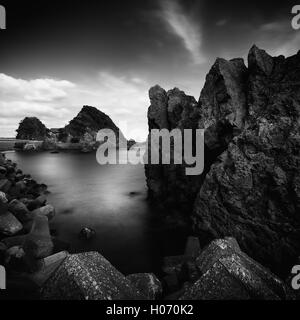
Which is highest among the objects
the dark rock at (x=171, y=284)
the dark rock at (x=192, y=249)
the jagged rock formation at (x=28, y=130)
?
the jagged rock formation at (x=28, y=130)

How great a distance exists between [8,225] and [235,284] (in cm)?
1247

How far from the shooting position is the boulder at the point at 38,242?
10273 mm

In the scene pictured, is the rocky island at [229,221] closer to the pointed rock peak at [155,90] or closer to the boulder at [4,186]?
the pointed rock peak at [155,90]

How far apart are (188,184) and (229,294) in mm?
11030

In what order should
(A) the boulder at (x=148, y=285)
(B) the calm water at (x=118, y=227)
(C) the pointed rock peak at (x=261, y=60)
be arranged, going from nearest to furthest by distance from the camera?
(A) the boulder at (x=148, y=285), (C) the pointed rock peak at (x=261, y=60), (B) the calm water at (x=118, y=227)

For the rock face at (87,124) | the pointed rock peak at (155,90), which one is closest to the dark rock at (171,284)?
the pointed rock peak at (155,90)

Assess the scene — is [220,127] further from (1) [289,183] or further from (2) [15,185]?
(2) [15,185]

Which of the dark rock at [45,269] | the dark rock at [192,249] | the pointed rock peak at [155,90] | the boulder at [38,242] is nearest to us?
the dark rock at [45,269]

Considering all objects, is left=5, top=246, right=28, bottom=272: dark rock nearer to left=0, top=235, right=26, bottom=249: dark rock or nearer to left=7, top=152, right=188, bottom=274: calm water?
left=0, top=235, right=26, bottom=249: dark rock

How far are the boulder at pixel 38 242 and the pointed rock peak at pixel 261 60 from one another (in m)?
15.9

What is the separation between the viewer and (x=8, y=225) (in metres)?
12.2

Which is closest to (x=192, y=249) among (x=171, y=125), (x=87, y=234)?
(x=87, y=234)

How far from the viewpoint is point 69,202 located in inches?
920

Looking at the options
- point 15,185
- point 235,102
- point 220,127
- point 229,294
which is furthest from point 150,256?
point 15,185
